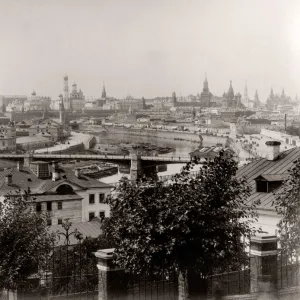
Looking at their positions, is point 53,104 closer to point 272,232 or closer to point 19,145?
point 19,145

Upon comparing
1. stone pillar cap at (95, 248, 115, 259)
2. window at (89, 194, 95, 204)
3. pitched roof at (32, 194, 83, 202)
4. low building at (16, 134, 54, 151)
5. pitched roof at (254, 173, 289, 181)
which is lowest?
low building at (16, 134, 54, 151)

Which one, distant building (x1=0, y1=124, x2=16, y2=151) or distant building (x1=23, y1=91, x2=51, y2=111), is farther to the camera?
distant building (x1=23, y1=91, x2=51, y2=111)

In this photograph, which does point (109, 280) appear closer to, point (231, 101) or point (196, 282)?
point (196, 282)

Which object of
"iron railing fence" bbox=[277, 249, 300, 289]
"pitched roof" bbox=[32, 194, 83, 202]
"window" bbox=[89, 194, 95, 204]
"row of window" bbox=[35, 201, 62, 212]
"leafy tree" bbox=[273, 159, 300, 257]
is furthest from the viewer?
"window" bbox=[89, 194, 95, 204]

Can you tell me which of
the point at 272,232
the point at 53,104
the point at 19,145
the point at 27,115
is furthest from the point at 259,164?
the point at 53,104

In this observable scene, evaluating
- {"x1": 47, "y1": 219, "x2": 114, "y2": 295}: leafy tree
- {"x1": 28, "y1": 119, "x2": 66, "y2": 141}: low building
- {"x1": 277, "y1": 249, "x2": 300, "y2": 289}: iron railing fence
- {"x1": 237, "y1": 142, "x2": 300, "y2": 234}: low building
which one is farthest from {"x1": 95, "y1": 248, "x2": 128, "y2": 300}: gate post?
{"x1": 28, "y1": 119, "x2": 66, "y2": 141}: low building

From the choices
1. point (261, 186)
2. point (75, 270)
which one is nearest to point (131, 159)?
point (261, 186)

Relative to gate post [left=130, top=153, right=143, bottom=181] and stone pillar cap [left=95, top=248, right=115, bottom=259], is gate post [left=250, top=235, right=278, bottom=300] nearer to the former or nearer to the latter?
stone pillar cap [left=95, top=248, right=115, bottom=259]
